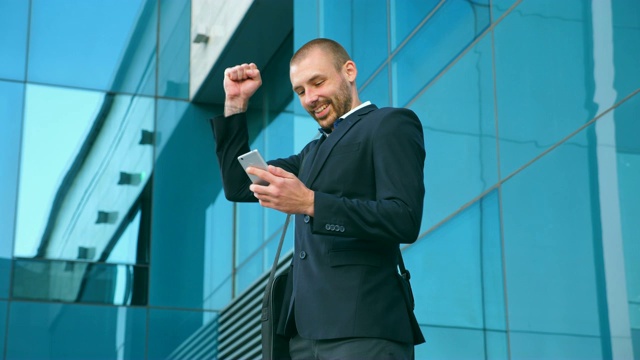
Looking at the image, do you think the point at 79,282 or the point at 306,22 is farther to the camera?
the point at 79,282

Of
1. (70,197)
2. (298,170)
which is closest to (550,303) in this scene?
(298,170)

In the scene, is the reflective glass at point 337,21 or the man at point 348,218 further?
the reflective glass at point 337,21

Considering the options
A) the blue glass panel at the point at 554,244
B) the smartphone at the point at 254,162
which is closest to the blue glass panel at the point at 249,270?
the blue glass panel at the point at 554,244

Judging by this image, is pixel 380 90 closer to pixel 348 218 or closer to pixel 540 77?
pixel 540 77

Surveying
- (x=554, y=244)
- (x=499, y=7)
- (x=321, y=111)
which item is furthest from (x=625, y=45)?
(x=321, y=111)

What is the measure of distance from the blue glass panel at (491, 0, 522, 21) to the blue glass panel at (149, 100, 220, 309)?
7839 millimetres

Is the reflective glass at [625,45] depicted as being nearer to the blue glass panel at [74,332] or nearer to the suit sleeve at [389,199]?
the suit sleeve at [389,199]

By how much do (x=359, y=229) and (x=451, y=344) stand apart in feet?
16.7

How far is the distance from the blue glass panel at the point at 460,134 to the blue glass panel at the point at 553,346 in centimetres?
120

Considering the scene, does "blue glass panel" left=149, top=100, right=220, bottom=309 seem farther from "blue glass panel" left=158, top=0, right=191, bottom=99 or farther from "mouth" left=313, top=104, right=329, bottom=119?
"mouth" left=313, top=104, right=329, bottom=119

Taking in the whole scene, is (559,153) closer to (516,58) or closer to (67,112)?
(516,58)

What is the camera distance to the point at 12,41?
48.3 feet

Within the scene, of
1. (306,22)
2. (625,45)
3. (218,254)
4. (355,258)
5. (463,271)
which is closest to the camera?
(355,258)

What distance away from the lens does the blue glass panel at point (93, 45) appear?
1488cm
